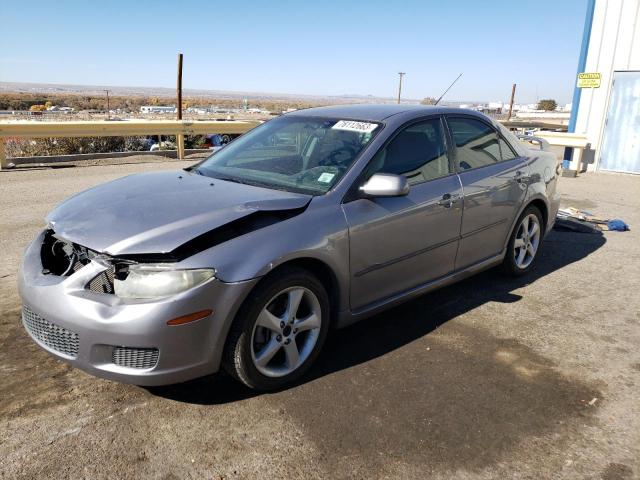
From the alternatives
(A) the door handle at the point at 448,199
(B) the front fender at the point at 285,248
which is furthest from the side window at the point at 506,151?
(B) the front fender at the point at 285,248

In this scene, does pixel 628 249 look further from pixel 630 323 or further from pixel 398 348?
pixel 398 348

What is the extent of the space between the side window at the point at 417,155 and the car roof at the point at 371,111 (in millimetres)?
134

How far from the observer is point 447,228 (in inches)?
163

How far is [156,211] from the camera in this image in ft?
10.3

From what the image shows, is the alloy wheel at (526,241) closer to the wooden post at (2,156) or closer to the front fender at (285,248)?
the front fender at (285,248)

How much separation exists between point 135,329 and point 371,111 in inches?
99.0

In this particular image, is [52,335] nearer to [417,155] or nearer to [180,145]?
[417,155]

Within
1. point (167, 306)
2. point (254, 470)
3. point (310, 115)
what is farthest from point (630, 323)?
point (167, 306)

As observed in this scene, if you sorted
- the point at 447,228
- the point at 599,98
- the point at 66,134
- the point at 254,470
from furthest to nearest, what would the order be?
the point at 599,98 < the point at 66,134 < the point at 447,228 < the point at 254,470

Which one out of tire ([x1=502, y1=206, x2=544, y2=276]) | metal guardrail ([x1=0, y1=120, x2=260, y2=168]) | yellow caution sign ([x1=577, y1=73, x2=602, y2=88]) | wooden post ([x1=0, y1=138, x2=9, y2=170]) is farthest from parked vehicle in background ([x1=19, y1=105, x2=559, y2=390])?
yellow caution sign ([x1=577, y1=73, x2=602, y2=88])

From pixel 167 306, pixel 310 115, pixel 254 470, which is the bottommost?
pixel 254 470

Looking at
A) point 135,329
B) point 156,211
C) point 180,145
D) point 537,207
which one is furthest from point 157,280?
point 180,145

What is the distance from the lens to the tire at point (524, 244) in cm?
510

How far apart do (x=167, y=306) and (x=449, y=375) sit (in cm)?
184
